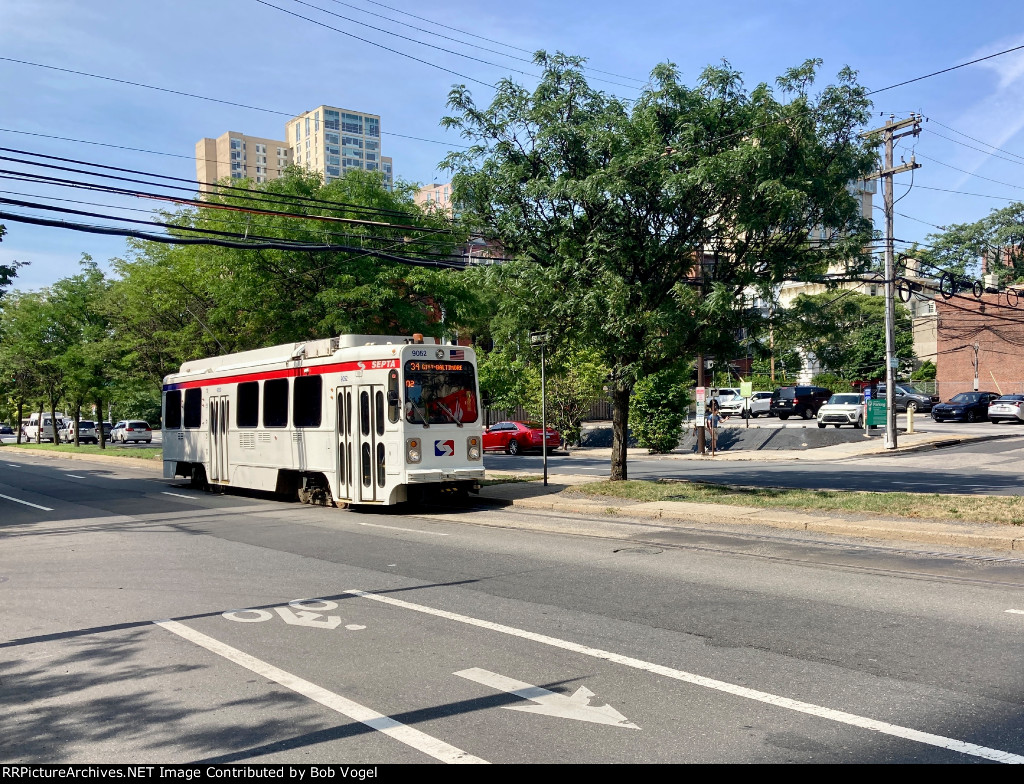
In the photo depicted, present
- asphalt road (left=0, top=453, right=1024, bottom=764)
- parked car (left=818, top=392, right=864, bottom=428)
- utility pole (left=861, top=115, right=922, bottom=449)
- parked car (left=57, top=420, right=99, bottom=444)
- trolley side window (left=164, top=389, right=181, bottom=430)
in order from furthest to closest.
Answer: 1. parked car (left=57, top=420, right=99, bottom=444)
2. parked car (left=818, top=392, right=864, bottom=428)
3. utility pole (left=861, top=115, right=922, bottom=449)
4. trolley side window (left=164, top=389, right=181, bottom=430)
5. asphalt road (left=0, top=453, right=1024, bottom=764)

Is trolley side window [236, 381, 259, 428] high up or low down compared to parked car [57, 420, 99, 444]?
up

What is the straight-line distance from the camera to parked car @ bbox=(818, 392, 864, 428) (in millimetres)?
41188

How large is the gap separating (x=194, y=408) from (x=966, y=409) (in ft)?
131

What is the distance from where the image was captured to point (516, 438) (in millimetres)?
38438

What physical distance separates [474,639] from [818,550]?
614 centimetres

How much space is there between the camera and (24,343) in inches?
1880

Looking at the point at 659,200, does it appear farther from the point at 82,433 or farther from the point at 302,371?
the point at 82,433

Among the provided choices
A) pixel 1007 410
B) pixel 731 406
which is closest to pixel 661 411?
pixel 731 406

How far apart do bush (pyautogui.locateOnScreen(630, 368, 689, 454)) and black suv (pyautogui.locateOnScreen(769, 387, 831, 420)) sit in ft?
46.2

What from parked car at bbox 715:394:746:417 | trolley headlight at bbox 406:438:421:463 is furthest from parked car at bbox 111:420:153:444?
trolley headlight at bbox 406:438:421:463

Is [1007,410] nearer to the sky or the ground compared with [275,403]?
nearer to the ground

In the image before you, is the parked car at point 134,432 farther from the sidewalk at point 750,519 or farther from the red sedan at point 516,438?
the sidewalk at point 750,519

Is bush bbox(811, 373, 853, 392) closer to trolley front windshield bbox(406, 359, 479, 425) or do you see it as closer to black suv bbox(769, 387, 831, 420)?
black suv bbox(769, 387, 831, 420)

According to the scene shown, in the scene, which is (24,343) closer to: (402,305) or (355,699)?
(402,305)
